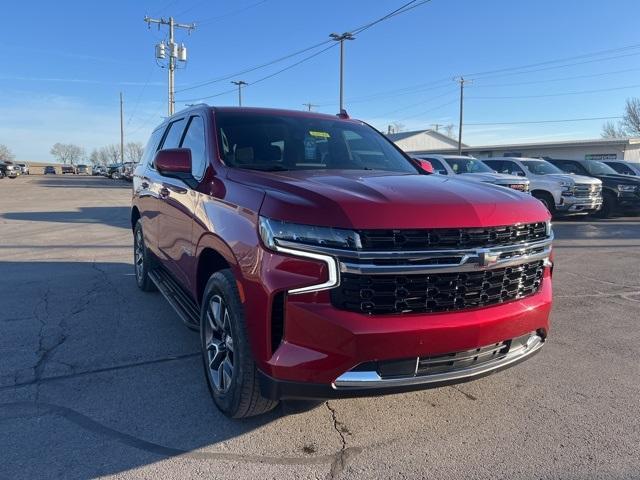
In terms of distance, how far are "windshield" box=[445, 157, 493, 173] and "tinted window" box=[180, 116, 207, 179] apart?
1139 cm

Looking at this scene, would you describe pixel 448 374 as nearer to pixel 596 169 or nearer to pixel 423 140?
pixel 596 169

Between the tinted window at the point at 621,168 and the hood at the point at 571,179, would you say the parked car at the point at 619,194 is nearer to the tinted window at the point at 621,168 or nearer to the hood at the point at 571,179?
the hood at the point at 571,179

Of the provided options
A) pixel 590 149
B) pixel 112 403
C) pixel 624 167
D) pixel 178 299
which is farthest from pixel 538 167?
pixel 590 149

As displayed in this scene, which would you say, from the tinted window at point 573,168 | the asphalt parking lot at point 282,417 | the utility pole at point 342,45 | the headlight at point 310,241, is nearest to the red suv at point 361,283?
the headlight at point 310,241

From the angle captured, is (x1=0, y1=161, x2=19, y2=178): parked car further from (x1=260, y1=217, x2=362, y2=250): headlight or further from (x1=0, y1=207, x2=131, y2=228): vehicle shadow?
(x1=260, y1=217, x2=362, y2=250): headlight

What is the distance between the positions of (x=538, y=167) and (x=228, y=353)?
1498 cm

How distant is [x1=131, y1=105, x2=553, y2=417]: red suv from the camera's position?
257cm

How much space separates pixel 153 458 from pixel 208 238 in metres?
1.36

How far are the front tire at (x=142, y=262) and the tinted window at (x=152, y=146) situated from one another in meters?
0.76

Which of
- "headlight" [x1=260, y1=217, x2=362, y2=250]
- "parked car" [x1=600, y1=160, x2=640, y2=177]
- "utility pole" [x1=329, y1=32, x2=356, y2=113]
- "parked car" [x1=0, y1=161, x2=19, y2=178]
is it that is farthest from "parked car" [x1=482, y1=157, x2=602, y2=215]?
"parked car" [x1=0, y1=161, x2=19, y2=178]

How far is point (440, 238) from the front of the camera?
2.67 meters

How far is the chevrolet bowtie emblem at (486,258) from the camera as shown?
2758 mm

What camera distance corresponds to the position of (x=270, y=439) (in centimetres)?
302

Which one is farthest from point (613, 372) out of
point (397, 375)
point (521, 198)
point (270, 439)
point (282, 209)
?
point (282, 209)
